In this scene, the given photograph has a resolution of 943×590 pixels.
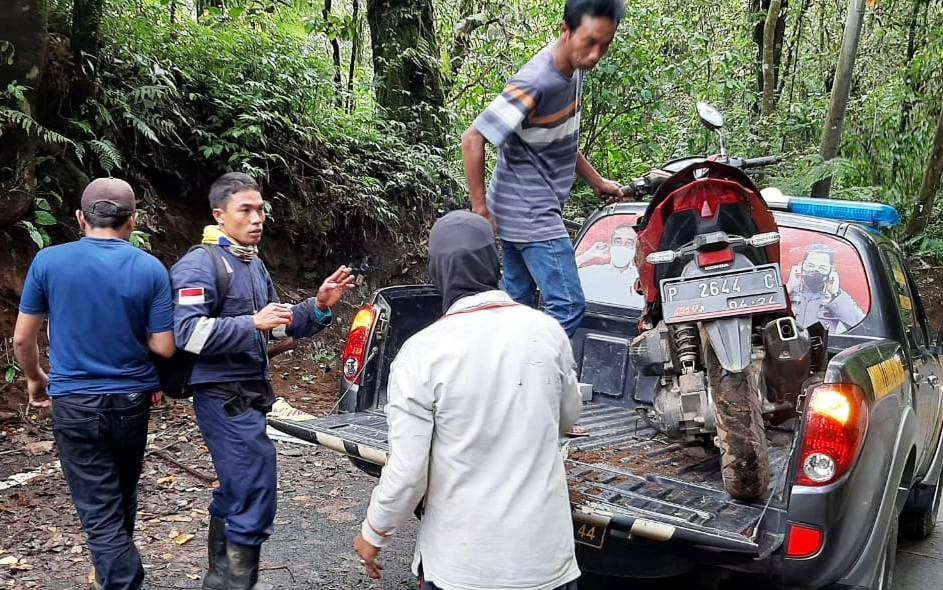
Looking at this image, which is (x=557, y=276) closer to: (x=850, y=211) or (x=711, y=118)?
(x=711, y=118)

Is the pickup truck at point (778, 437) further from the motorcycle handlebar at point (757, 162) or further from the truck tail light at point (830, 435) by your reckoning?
the motorcycle handlebar at point (757, 162)

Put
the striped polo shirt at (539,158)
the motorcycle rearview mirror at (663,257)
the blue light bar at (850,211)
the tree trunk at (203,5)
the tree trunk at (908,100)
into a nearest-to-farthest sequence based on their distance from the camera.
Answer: the motorcycle rearview mirror at (663,257), the striped polo shirt at (539,158), the blue light bar at (850,211), the tree trunk at (203,5), the tree trunk at (908,100)

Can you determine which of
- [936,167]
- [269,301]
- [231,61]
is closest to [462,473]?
[269,301]

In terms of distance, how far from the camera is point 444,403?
7.14ft

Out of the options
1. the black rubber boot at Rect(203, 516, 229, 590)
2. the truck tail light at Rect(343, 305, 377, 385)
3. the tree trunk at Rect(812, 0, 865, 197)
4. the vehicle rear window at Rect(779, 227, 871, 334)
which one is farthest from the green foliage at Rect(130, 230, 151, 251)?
the tree trunk at Rect(812, 0, 865, 197)

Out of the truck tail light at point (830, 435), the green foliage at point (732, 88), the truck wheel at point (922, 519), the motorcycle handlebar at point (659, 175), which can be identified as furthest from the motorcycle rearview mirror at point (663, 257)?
the green foliage at point (732, 88)

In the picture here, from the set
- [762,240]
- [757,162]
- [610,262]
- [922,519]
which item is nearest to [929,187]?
[922,519]

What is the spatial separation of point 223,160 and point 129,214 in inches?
136

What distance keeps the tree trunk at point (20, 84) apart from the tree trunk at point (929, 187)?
10930 millimetres

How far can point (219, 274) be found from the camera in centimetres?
332

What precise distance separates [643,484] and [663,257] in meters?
1.00

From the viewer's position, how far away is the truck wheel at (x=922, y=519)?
478cm

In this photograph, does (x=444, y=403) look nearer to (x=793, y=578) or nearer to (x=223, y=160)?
(x=793, y=578)

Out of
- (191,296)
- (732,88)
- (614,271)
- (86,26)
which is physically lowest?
(191,296)
